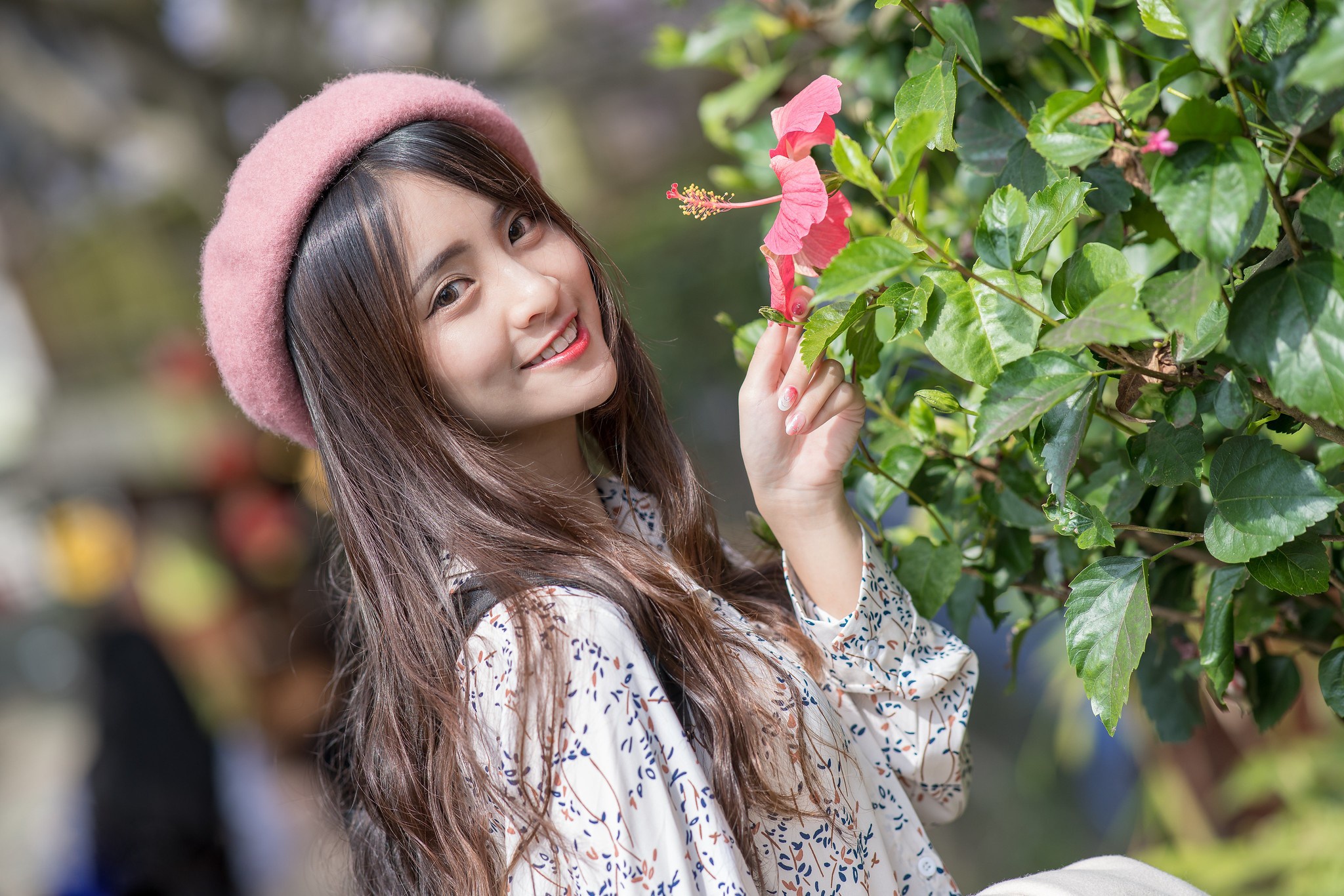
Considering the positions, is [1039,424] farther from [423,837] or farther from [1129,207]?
[423,837]

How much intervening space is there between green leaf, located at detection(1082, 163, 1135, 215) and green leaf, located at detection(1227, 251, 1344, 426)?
0.19m

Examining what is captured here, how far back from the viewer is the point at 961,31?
0.73 meters

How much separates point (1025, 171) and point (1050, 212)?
15 centimetres

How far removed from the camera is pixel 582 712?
0.85m

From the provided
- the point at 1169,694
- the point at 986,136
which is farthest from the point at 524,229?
the point at 1169,694

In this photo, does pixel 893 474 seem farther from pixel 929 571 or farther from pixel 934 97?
pixel 934 97

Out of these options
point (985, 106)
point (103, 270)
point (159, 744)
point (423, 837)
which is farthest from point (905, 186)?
point (103, 270)

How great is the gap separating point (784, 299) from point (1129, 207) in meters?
0.26

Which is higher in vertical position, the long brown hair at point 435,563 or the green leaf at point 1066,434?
the green leaf at point 1066,434

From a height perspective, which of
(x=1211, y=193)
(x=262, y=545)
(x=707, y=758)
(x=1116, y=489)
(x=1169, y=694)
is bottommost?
(x=262, y=545)

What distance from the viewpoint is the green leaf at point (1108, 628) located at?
653 mm

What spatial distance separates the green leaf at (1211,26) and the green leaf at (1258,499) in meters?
0.28

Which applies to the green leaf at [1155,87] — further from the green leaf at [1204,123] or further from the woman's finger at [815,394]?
the woman's finger at [815,394]

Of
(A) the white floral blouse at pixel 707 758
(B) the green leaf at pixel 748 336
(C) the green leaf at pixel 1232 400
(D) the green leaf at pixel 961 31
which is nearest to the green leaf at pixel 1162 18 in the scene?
(D) the green leaf at pixel 961 31
